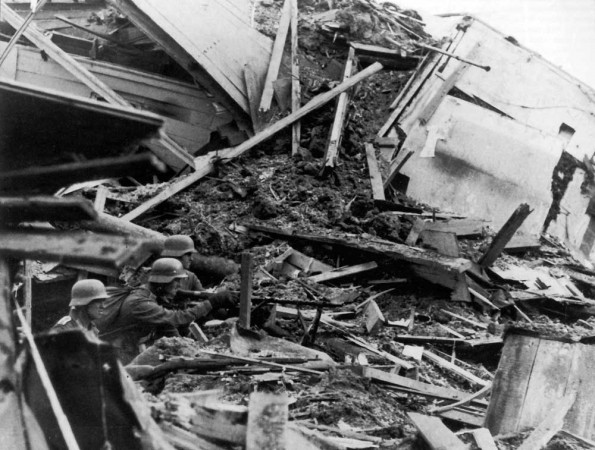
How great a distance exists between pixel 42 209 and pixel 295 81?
28.1 ft

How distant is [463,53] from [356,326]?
6534mm

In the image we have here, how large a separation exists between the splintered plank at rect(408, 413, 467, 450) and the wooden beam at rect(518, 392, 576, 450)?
52 centimetres

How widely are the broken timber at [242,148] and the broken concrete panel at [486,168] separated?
4.31ft

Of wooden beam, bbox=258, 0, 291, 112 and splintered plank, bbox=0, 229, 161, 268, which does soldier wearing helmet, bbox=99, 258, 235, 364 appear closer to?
splintered plank, bbox=0, 229, 161, 268

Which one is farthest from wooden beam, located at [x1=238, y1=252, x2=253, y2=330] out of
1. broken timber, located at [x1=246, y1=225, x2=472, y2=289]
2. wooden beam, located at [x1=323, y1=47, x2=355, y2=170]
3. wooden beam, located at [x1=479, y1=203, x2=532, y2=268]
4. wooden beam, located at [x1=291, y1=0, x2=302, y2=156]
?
wooden beam, located at [x1=291, y1=0, x2=302, y2=156]

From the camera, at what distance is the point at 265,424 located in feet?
10.1

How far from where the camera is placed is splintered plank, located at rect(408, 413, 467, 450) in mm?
3457

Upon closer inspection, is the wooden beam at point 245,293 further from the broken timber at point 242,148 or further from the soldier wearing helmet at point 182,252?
the broken timber at point 242,148

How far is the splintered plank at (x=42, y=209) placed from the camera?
314 cm

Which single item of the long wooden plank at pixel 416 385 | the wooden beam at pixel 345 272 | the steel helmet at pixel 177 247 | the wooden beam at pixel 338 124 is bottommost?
the wooden beam at pixel 345 272

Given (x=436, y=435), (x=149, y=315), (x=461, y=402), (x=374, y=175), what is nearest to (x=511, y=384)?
(x=461, y=402)

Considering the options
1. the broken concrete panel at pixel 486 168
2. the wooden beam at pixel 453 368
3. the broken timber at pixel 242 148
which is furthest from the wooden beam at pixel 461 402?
the broken concrete panel at pixel 486 168

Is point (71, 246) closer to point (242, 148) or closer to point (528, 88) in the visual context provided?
point (242, 148)

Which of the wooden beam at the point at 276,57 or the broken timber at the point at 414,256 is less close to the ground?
the wooden beam at the point at 276,57
